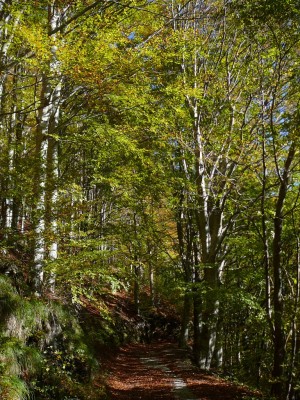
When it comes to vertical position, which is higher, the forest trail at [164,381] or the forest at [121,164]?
the forest at [121,164]

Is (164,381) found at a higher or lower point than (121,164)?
lower

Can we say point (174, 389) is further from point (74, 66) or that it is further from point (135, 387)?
point (74, 66)

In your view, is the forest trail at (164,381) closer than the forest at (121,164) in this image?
No

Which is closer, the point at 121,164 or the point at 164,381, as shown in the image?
the point at 164,381

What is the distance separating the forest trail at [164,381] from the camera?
881 centimetres

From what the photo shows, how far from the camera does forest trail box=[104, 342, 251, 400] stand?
8812 mm

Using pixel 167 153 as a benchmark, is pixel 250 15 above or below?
above

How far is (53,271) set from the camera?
7.82 metres

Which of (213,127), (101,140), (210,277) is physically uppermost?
(213,127)

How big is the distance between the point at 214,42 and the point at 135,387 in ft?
38.2

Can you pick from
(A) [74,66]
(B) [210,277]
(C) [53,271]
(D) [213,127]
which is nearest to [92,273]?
(C) [53,271]

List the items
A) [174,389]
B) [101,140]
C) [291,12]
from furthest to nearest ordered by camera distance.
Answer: [101,140] < [174,389] < [291,12]

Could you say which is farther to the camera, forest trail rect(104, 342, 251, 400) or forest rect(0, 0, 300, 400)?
forest trail rect(104, 342, 251, 400)

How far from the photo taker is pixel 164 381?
35.0 ft
